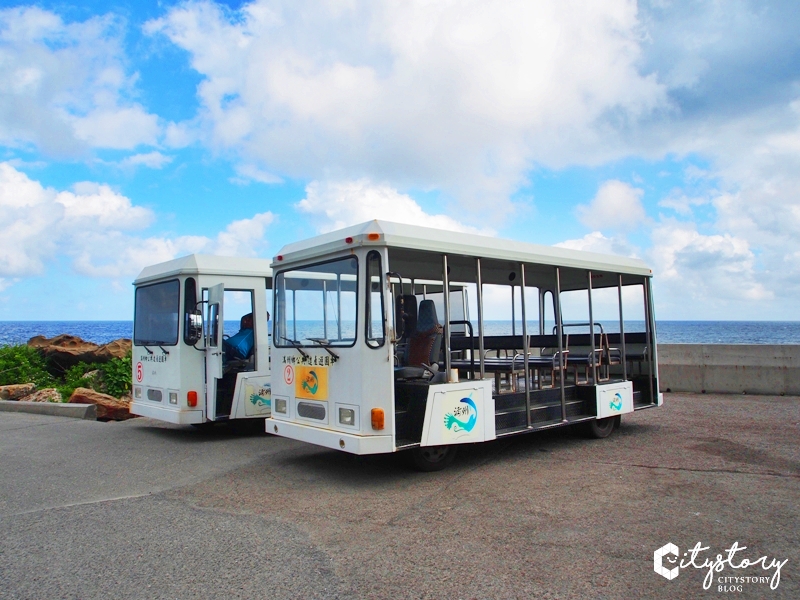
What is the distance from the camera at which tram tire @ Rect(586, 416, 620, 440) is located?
29.0 ft

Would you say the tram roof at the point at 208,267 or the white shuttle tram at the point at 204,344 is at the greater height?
the tram roof at the point at 208,267

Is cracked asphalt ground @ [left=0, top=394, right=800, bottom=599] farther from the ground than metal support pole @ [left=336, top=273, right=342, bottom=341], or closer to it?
closer to it

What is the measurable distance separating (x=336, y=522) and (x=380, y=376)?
1.45 metres

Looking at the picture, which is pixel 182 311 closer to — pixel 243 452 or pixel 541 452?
pixel 243 452

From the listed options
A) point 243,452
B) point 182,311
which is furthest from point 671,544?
point 182,311

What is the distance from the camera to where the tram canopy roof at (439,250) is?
6348 mm

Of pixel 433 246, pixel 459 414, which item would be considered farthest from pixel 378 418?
pixel 433 246

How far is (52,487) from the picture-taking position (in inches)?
261

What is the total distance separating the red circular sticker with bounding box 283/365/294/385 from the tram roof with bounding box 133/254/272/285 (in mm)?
2531

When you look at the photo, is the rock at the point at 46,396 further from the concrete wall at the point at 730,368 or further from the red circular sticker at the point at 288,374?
the concrete wall at the point at 730,368

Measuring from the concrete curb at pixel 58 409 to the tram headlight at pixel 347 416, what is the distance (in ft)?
23.7

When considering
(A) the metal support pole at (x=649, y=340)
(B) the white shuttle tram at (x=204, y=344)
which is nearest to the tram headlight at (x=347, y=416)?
(B) the white shuttle tram at (x=204, y=344)

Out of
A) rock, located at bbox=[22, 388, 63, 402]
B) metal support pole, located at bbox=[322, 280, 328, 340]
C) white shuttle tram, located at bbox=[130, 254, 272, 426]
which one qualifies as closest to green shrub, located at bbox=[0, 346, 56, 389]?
rock, located at bbox=[22, 388, 63, 402]

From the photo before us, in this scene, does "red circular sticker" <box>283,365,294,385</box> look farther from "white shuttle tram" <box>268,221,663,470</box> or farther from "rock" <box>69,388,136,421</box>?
"rock" <box>69,388,136,421</box>
